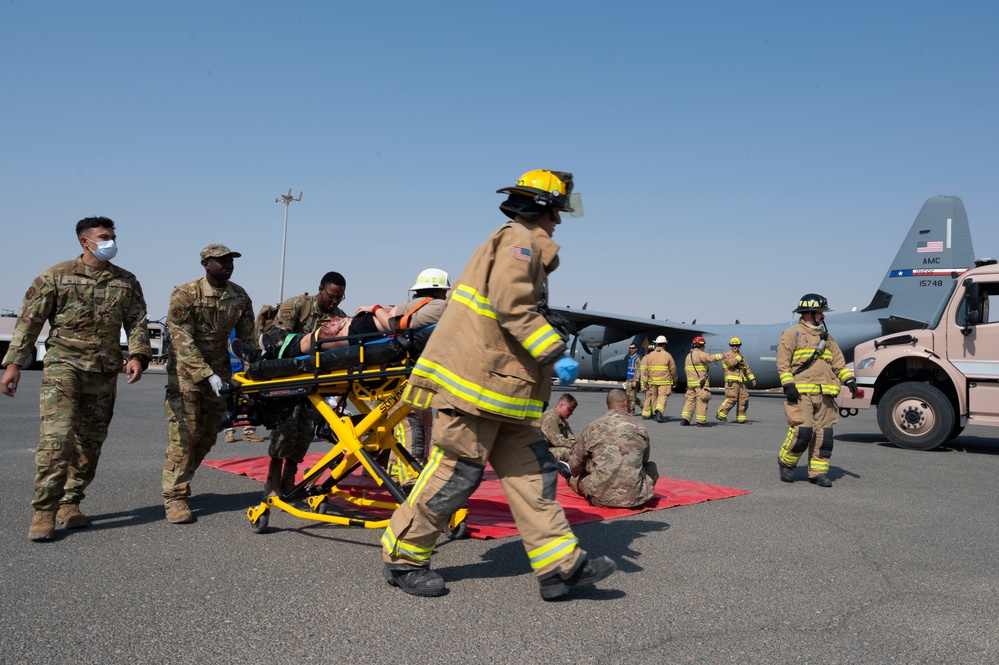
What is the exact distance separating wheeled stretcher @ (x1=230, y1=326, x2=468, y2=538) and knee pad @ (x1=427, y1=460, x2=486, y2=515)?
80cm

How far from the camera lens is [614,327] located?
28.1m

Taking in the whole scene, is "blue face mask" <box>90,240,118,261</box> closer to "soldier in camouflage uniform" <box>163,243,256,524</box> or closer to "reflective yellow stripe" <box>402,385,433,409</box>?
"soldier in camouflage uniform" <box>163,243,256,524</box>

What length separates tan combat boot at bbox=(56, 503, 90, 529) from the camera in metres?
5.09

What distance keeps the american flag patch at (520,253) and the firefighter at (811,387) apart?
4913 millimetres

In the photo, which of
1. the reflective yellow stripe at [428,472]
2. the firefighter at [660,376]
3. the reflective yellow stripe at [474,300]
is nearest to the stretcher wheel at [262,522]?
the reflective yellow stripe at [428,472]

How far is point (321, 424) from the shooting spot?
534 centimetres

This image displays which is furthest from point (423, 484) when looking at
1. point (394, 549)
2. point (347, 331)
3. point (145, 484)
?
point (145, 484)

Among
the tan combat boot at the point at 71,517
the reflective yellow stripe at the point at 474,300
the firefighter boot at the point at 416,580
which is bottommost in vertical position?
the tan combat boot at the point at 71,517

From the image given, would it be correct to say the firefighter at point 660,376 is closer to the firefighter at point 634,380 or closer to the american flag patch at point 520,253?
the firefighter at point 634,380

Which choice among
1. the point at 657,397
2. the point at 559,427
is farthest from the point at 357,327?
the point at 657,397

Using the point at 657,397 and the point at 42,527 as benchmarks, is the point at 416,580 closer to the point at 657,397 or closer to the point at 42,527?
the point at 42,527

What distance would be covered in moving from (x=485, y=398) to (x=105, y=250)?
320 centimetres

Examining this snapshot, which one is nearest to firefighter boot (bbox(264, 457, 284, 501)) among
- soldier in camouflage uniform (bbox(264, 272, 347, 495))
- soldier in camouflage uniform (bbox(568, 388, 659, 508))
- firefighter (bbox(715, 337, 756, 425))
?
soldier in camouflage uniform (bbox(264, 272, 347, 495))

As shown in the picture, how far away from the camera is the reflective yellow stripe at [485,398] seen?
3631mm
